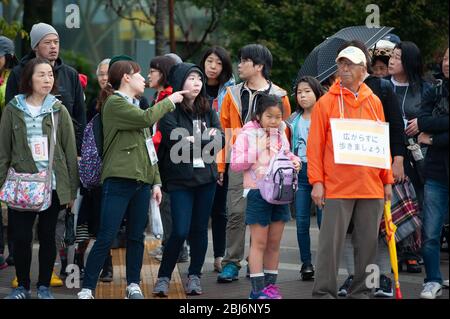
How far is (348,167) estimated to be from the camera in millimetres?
8125

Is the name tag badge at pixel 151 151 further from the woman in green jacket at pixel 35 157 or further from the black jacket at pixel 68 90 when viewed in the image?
the black jacket at pixel 68 90

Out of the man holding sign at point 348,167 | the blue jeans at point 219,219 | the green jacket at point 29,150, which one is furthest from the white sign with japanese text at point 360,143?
the blue jeans at point 219,219

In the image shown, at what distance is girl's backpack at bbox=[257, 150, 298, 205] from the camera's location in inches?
336

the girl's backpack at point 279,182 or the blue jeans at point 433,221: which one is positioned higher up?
the girl's backpack at point 279,182

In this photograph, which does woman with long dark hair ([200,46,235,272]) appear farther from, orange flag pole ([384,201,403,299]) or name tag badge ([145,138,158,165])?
orange flag pole ([384,201,403,299])

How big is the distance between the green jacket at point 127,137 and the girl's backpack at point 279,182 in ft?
3.09

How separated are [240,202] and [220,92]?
1.20 m

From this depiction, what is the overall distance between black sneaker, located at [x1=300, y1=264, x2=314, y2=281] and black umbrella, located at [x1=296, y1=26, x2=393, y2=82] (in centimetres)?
185

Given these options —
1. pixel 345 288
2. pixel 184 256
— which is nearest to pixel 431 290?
pixel 345 288

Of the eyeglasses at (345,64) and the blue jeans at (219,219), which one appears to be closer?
the eyeglasses at (345,64)

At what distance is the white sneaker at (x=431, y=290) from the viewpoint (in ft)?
28.2

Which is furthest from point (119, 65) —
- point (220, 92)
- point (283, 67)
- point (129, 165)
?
point (283, 67)

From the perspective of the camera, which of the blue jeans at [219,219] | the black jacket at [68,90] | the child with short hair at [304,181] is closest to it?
the black jacket at [68,90]

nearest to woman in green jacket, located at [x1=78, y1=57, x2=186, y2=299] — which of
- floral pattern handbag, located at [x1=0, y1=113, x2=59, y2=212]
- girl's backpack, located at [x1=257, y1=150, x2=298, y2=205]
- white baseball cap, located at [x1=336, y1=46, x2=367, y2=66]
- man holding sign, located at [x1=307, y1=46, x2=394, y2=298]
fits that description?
floral pattern handbag, located at [x1=0, y1=113, x2=59, y2=212]
